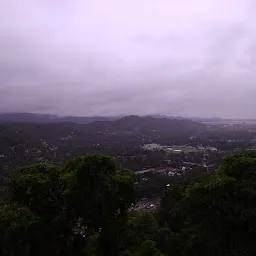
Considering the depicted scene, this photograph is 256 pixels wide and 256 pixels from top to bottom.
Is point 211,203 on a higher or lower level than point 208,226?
higher

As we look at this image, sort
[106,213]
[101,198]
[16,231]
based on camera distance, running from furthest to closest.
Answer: [106,213] < [101,198] < [16,231]

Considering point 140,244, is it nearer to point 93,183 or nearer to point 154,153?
point 93,183

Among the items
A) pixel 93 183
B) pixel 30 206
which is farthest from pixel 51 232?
pixel 93 183

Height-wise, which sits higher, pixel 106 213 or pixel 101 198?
pixel 101 198

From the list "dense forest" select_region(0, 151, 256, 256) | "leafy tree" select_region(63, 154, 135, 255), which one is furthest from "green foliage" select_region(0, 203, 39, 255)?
"leafy tree" select_region(63, 154, 135, 255)

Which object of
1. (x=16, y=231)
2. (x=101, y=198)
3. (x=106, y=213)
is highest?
(x=101, y=198)

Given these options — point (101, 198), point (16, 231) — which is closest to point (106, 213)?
point (101, 198)

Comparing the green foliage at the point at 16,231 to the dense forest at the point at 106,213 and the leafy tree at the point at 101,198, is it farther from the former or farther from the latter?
the leafy tree at the point at 101,198

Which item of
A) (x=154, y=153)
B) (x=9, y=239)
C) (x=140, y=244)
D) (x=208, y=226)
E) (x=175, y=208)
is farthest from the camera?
(x=154, y=153)

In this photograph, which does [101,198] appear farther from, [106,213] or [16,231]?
[16,231]
